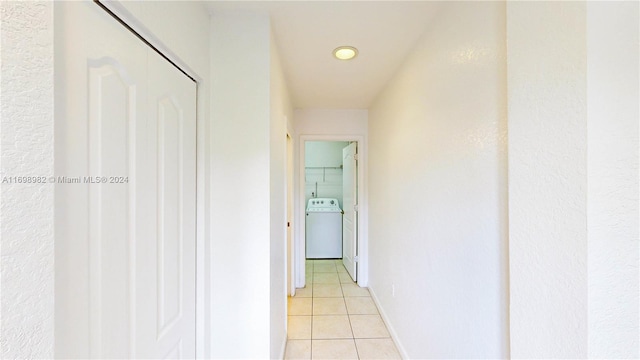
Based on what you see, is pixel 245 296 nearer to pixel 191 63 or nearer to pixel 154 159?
pixel 154 159

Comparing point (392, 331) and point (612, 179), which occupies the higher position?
point (612, 179)

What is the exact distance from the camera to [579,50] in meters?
0.57

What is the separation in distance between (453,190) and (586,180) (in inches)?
25.6

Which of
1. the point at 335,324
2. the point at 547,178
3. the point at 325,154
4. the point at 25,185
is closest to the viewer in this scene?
the point at 25,185

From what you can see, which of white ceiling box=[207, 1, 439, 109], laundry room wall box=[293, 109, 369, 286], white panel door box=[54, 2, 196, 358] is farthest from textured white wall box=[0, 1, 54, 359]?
laundry room wall box=[293, 109, 369, 286]

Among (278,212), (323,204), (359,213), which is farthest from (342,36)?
(323,204)

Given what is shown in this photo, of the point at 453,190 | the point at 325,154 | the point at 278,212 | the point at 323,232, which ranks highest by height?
the point at 325,154

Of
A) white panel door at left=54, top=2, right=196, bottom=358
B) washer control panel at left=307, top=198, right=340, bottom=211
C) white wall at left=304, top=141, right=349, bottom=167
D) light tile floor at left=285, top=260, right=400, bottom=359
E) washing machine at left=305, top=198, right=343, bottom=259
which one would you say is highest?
white wall at left=304, top=141, right=349, bottom=167

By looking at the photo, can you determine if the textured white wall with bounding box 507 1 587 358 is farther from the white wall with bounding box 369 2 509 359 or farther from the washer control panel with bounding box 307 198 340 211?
the washer control panel with bounding box 307 198 340 211

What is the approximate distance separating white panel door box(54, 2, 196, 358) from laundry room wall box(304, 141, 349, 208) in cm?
380

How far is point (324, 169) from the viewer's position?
491 cm

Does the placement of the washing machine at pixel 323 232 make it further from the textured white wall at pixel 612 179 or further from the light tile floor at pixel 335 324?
the textured white wall at pixel 612 179

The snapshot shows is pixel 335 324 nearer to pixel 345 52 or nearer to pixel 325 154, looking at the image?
pixel 345 52

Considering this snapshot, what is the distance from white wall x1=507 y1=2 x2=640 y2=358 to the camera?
553 millimetres
